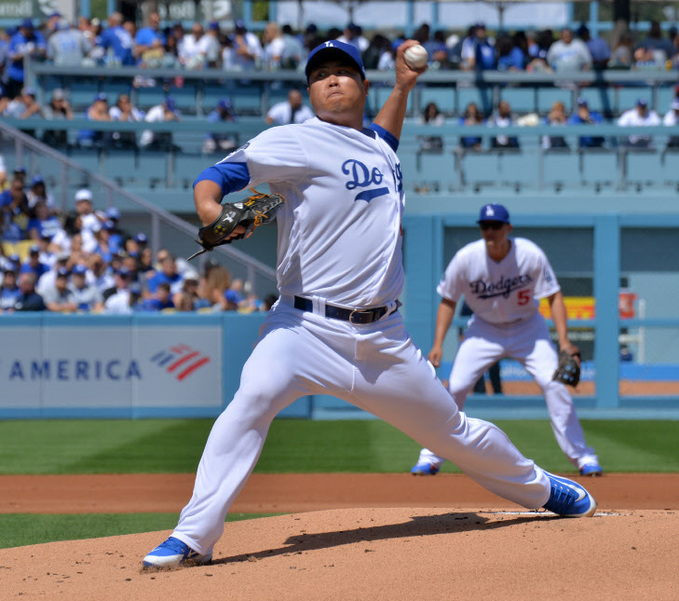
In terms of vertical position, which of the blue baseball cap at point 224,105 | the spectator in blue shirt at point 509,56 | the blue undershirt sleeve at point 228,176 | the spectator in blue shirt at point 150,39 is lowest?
the blue undershirt sleeve at point 228,176

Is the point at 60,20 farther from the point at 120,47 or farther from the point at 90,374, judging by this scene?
the point at 90,374

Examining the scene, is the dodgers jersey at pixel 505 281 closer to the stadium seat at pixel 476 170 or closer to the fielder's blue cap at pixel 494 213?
the fielder's blue cap at pixel 494 213

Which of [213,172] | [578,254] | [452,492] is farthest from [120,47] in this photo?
[213,172]

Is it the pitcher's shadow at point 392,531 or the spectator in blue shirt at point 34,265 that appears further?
the spectator in blue shirt at point 34,265

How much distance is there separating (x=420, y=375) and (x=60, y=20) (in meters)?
19.1

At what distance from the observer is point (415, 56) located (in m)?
4.63

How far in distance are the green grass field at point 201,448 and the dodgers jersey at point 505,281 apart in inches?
54.8

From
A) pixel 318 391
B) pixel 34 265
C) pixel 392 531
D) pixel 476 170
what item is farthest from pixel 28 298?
pixel 318 391

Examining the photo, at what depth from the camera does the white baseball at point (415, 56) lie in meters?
4.64

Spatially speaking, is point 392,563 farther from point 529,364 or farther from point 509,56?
point 509,56

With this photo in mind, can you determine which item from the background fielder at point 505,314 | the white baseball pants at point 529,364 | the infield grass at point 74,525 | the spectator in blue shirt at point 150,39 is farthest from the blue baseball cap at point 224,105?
the infield grass at point 74,525

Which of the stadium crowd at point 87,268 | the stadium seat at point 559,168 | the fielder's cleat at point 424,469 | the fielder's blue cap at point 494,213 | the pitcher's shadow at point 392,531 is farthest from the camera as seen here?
the stadium seat at point 559,168

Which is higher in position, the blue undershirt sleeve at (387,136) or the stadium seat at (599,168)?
the blue undershirt sleeve at (387,136)

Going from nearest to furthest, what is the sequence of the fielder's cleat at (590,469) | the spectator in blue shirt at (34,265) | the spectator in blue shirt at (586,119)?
the fielder's cleat at (590,469)
the spectator in blue shirt at (34,265)
the spectator in blue shirt at (586,119)
